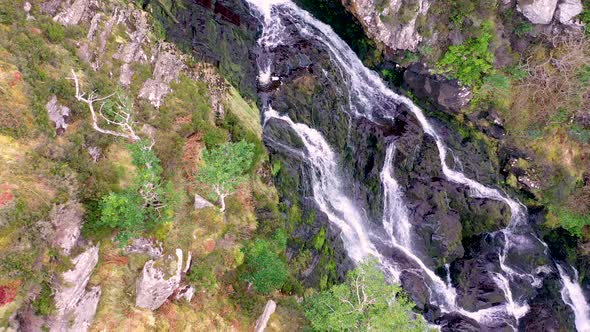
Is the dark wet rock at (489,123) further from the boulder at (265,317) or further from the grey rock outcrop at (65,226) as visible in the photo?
the grey rock outcrop at (65,226)

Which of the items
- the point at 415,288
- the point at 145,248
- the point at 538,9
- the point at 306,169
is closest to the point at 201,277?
the point at 145,248

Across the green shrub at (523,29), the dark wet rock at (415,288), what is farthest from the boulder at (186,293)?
the green shrub at (523,29)

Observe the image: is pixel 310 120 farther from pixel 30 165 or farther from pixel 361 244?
pixel 30 165

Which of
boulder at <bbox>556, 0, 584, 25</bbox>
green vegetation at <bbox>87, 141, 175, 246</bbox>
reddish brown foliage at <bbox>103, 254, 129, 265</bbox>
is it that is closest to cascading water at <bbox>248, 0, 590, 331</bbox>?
green vegetation at <bbox>87, 141, 175, 246</bbox>

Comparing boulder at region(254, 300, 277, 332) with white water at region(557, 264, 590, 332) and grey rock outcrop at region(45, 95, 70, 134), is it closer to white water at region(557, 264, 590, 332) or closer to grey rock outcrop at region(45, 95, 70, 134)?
grey rock outcrop at region(45, 95, 70, 134)

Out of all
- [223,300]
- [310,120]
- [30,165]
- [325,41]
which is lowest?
[223,300]

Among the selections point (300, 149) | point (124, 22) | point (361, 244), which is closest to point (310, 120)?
point (300, 149)
